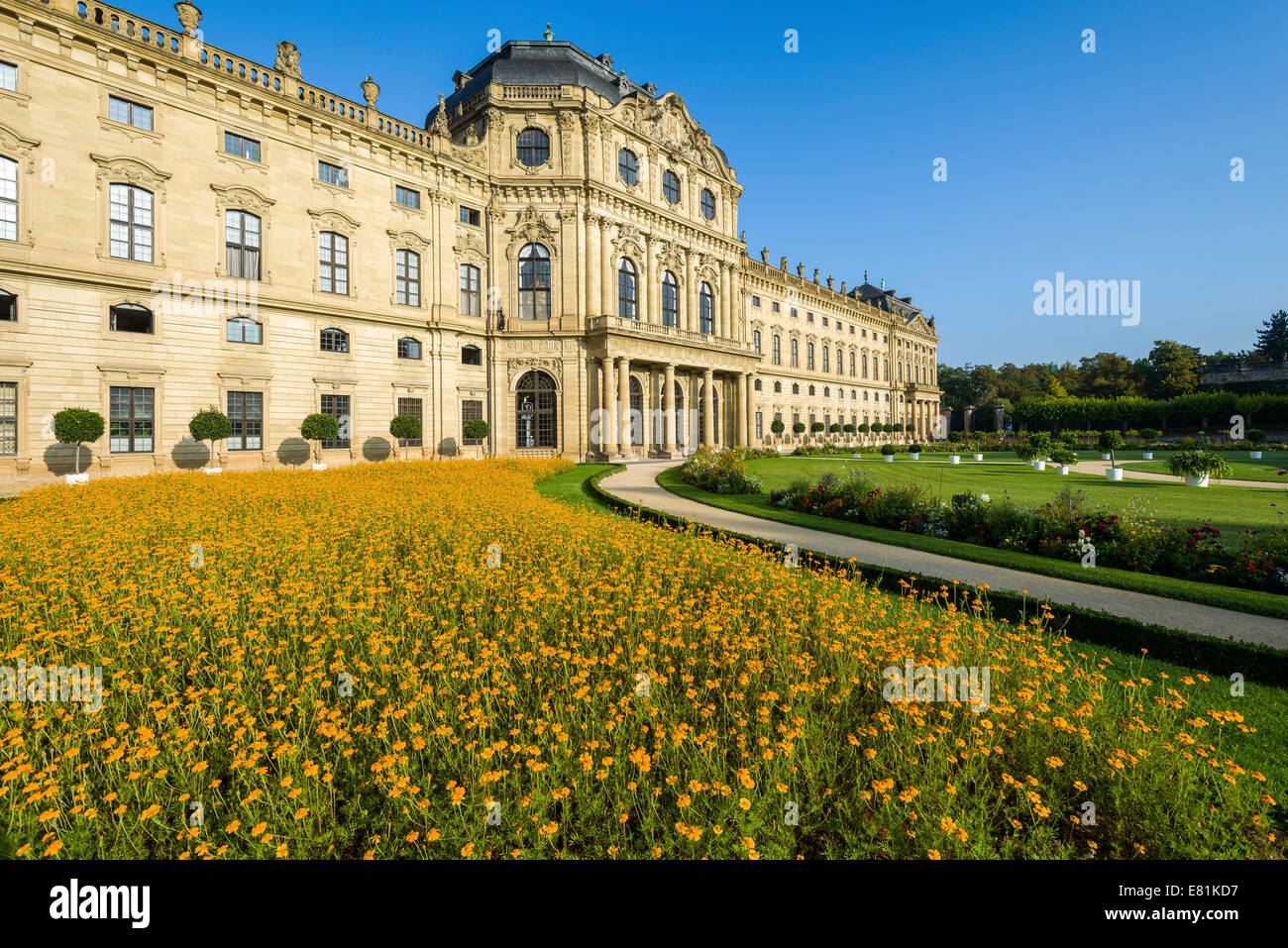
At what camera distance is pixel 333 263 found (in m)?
27.7

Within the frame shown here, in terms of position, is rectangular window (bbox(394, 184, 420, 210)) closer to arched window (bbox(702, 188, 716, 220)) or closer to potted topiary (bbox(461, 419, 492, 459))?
potted topiary (bbox(461, 419, 492, 459))

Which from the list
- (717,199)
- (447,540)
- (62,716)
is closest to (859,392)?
(717,199)

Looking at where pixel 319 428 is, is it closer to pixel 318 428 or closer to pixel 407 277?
pixel 318 428

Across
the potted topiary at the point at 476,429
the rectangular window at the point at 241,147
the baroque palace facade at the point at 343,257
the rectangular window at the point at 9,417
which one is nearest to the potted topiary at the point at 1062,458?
the baroque palace facade at the point at 343,257

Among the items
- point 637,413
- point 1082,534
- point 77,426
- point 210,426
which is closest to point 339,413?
point 210,426

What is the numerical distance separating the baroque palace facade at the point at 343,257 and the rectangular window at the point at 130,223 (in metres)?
0.08

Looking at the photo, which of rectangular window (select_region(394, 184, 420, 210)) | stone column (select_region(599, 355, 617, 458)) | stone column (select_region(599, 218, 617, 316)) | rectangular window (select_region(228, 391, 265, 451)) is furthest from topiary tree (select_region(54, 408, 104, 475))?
stone column (select_region(599, 218, 617, 316))

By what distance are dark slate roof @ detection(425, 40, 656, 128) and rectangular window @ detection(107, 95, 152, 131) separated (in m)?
21.3

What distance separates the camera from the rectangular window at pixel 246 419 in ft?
79.8

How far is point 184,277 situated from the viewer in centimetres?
2297

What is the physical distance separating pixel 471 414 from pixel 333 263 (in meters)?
10.7

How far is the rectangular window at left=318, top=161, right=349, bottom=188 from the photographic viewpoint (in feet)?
89.1

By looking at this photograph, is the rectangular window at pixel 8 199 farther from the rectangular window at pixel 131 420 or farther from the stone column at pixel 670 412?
the stone column at pixel 670 412
